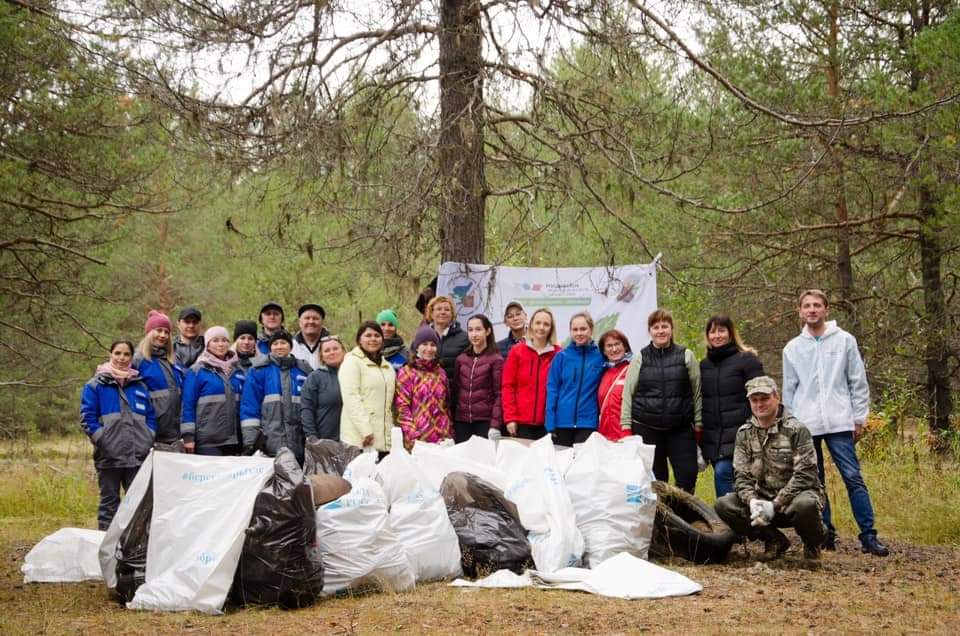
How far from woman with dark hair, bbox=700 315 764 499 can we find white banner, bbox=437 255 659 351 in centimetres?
160

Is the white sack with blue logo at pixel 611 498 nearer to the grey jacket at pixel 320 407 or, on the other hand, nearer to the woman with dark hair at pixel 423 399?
the woman with dark hair at pixel 423 399

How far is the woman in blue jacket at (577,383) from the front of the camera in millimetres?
7164

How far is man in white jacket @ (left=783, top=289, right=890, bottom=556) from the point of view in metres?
6.51

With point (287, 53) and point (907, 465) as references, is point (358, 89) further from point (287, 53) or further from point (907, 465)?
point (907, 465)

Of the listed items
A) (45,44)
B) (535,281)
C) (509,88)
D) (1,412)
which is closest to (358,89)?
(509,88)

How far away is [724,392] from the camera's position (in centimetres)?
666

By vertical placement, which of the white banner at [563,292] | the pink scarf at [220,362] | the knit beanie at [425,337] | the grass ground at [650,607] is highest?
the white banner at [563,292]

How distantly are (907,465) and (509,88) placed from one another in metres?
4.64

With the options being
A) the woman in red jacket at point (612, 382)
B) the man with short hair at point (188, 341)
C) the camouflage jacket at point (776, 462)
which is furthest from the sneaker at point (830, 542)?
the man with short hair at point (188, 341)

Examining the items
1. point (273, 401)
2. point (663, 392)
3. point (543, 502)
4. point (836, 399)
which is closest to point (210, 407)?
point (273, 401)

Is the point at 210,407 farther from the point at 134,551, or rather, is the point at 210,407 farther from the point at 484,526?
the point at 484,526

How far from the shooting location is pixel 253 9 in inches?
331

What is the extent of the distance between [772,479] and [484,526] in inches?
67.2

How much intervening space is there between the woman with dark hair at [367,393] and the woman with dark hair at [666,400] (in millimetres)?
1629
